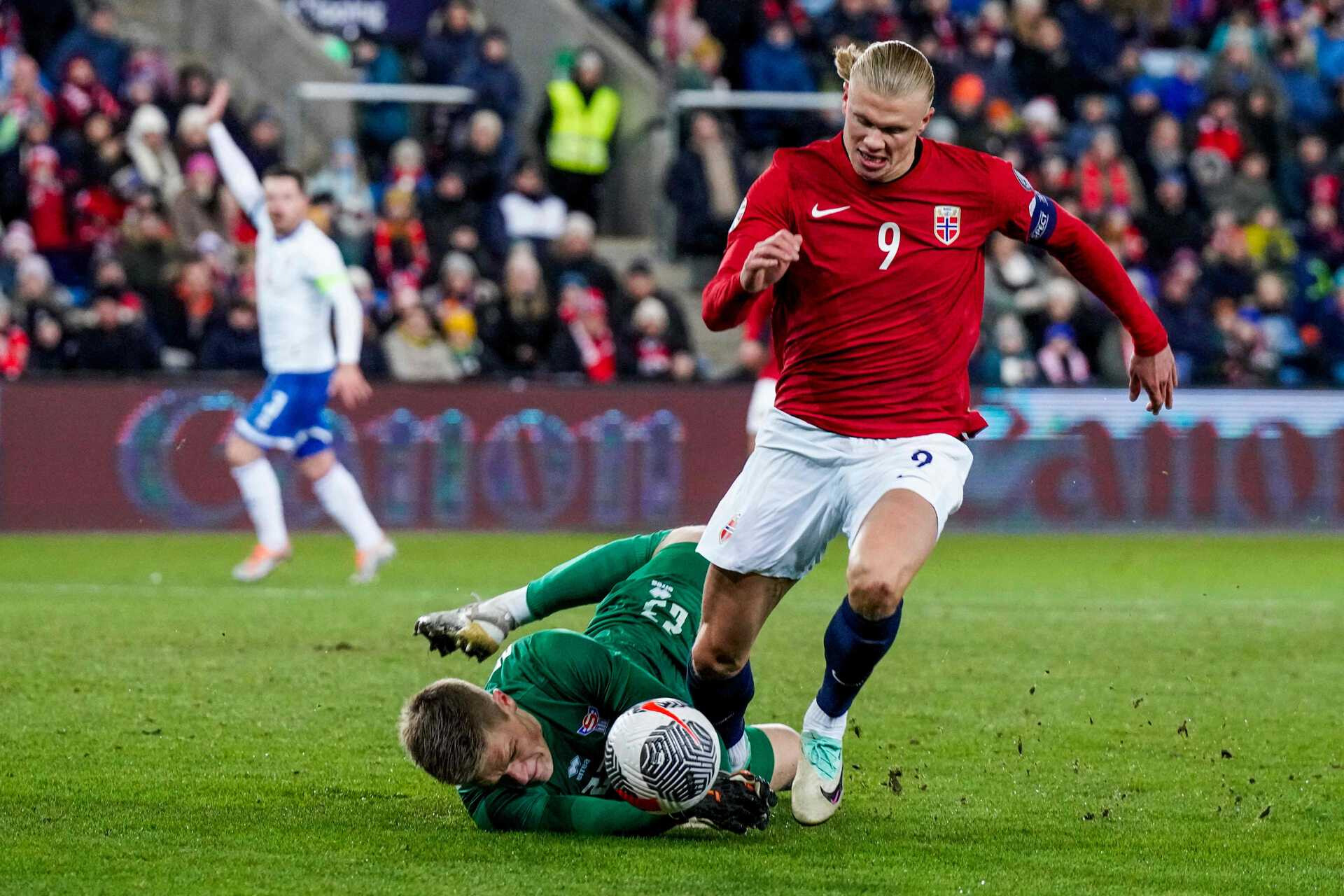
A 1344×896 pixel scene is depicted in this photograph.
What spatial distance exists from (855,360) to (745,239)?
53 cm

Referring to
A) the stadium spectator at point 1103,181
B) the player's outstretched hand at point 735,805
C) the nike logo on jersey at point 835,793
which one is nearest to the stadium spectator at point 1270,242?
the stadium spectator at point 1103,181

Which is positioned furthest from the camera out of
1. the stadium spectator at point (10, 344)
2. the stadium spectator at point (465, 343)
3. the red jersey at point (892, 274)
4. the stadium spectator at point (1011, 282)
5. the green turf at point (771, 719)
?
the stadium spectator at point (1011, 282)

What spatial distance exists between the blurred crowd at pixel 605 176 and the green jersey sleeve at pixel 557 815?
10.3 metres

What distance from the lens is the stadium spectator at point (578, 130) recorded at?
17.9m

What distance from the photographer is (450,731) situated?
5176mm

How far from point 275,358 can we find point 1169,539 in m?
7.74

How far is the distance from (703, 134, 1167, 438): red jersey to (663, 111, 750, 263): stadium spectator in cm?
1174

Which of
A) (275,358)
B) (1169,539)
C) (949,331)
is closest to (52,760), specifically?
(949,331)

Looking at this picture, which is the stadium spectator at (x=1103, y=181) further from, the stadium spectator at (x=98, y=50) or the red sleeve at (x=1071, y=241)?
the red sleeve at (x=1071, y=241)

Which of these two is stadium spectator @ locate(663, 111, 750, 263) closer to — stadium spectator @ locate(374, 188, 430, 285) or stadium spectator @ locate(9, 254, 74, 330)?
stadium spectator @ locate(374, 188, 430, 285)

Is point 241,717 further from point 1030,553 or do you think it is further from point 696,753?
point 1030,553

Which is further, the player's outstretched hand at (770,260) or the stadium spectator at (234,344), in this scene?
the stadium spectator at (234,344)

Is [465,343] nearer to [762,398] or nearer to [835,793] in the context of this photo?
[762,398]

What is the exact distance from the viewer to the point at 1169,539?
16359 millimetres
